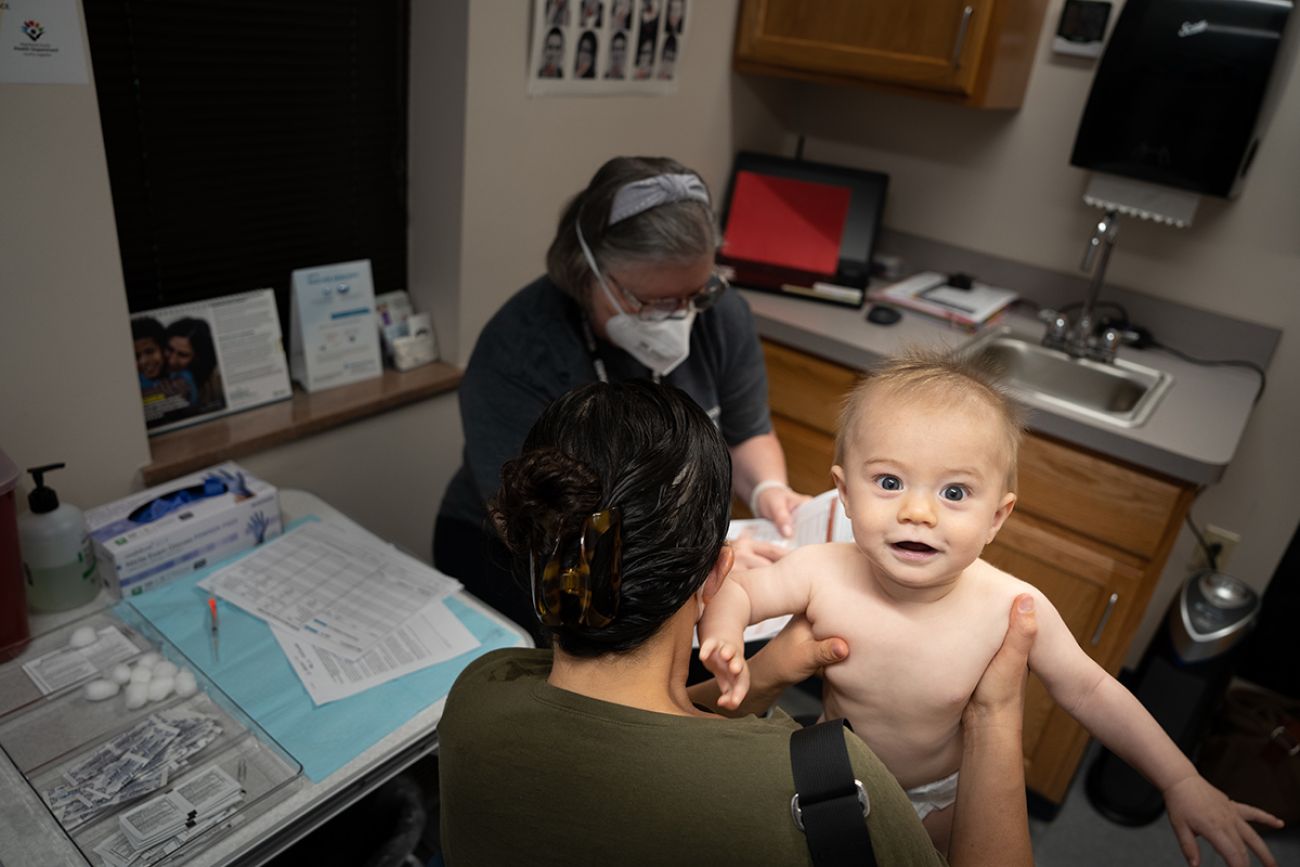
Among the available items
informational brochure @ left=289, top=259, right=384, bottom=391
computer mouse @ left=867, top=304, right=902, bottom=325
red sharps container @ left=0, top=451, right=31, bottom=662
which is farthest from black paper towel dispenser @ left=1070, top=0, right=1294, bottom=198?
red sharps container @ left=0, top=451, right=31, bottom=662

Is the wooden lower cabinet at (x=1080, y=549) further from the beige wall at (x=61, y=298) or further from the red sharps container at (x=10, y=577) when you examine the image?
the red sharps container at (x=10, y=577)

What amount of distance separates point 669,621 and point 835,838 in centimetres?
23

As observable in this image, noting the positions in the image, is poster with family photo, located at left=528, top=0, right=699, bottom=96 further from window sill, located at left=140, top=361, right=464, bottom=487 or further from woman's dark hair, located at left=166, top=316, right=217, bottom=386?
woman's dark hair, located at left=166, top=316, right=217, bottom=386

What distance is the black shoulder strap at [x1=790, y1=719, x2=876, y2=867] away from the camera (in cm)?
70

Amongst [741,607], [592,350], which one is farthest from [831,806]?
[592,350]

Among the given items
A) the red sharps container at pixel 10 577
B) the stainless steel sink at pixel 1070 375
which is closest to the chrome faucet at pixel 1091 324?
the stainless steel sink at pixel 1070 375

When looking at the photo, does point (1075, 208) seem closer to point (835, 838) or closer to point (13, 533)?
point (835, 838)

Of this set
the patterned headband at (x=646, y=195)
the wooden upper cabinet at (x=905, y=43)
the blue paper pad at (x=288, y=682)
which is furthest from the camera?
the wooden upper cabinet at (x=905, y=43)

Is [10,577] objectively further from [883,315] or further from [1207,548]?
[1207,548]

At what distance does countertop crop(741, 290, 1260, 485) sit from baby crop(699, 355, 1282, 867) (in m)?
0.76

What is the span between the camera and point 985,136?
104 inches

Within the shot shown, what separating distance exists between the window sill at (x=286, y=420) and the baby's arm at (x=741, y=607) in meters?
1.18

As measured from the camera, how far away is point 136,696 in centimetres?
119

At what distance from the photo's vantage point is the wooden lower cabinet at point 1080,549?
6.37 feet
